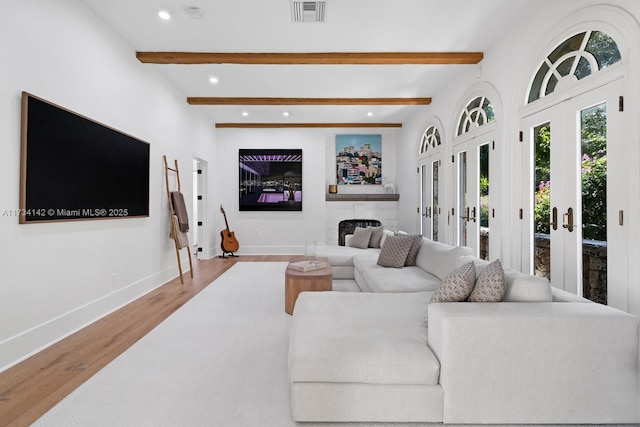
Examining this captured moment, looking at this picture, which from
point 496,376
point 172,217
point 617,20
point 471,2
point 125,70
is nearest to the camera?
point 496,376

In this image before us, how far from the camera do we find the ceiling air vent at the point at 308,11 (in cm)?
307

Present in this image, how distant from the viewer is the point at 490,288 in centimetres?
195

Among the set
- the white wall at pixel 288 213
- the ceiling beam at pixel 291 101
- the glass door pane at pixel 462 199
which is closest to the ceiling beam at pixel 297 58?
the glass door pane at pixel 462 199

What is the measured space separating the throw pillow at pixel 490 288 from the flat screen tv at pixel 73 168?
3.04m

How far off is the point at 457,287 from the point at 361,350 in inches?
27.5

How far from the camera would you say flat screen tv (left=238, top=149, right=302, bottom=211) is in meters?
7.73

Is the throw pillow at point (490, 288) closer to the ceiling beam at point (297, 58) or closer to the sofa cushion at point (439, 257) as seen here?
the sofa cushion at point (439, 257)

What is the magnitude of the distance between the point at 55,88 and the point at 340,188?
5.89 metres

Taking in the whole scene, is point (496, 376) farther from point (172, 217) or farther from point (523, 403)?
point (172, 217)

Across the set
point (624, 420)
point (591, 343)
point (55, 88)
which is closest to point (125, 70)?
point (55, 88)

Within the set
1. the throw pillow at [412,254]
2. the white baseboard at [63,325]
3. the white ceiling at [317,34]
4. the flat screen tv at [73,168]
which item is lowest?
the white baseboard at [63,325]

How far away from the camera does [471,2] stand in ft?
10.2

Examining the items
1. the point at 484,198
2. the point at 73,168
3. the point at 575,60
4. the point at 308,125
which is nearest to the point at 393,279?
the point at 484,198

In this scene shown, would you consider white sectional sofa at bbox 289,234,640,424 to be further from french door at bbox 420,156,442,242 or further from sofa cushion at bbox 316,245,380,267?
french door at bbox 420,156,442,242
